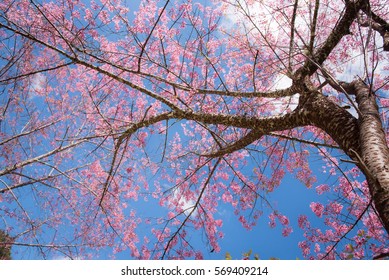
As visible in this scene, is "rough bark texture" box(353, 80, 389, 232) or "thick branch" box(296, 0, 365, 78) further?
"thick branch" box(296, 0, 365, 78)

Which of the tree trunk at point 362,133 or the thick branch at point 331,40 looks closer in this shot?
the tree trunk at point 362,133

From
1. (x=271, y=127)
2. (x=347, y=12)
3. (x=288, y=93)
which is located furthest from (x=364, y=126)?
(x=347, y=12)

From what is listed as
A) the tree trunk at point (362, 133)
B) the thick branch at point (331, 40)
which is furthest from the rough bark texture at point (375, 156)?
the thick branch at point (331, 40)

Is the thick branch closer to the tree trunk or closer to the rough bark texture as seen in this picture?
the tree trunk

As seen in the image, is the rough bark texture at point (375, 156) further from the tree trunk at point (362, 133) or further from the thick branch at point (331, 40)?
the thick branch at point (331, 40)

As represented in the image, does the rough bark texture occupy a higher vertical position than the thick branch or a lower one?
lower

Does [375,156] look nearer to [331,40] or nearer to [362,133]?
[362,133]

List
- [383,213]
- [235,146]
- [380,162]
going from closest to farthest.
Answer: [383,213], [380,162], [235,146]

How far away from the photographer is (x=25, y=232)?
5570 mm

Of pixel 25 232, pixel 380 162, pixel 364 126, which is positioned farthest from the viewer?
pixel 25 232

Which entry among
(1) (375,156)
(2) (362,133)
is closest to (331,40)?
(2) (362,133)

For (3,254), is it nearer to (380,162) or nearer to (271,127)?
(271,127)

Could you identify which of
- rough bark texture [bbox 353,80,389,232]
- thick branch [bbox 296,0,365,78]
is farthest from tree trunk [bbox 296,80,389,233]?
thick branch [bbox 296,0,365,78]

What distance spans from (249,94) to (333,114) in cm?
136
